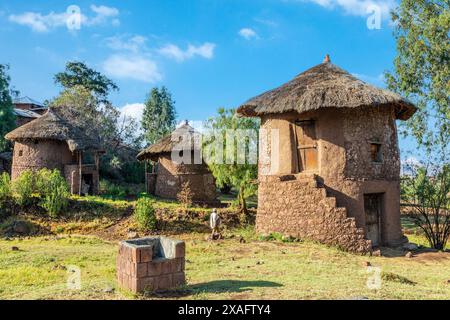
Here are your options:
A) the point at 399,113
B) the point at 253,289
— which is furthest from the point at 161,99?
the point at 253,289

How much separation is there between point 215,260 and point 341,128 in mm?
5304

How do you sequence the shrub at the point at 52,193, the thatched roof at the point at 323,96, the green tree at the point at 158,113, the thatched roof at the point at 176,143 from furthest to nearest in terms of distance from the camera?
the green tree at the point at 158,113 < the thatched roof at the point at 176,143 < the shrub at the point at 52,193 < the thatched roof at the point at 323,96

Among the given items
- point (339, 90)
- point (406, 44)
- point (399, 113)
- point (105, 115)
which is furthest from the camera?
point (105, 115)

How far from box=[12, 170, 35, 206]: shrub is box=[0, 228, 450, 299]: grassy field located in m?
3.26

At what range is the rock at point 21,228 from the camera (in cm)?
1357

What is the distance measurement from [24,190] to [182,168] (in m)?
7.02

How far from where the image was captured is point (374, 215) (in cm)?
1177

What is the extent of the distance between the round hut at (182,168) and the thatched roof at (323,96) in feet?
21.7

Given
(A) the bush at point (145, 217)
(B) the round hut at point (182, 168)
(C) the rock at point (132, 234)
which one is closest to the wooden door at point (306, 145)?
(A) the bush at point (145, 217)

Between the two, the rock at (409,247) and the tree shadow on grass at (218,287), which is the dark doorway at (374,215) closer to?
the rock at (409,247)

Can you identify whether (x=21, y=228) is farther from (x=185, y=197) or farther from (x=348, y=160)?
(x=348, y=160)

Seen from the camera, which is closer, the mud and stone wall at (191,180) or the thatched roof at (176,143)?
the mud and stone wall at (191,180)
